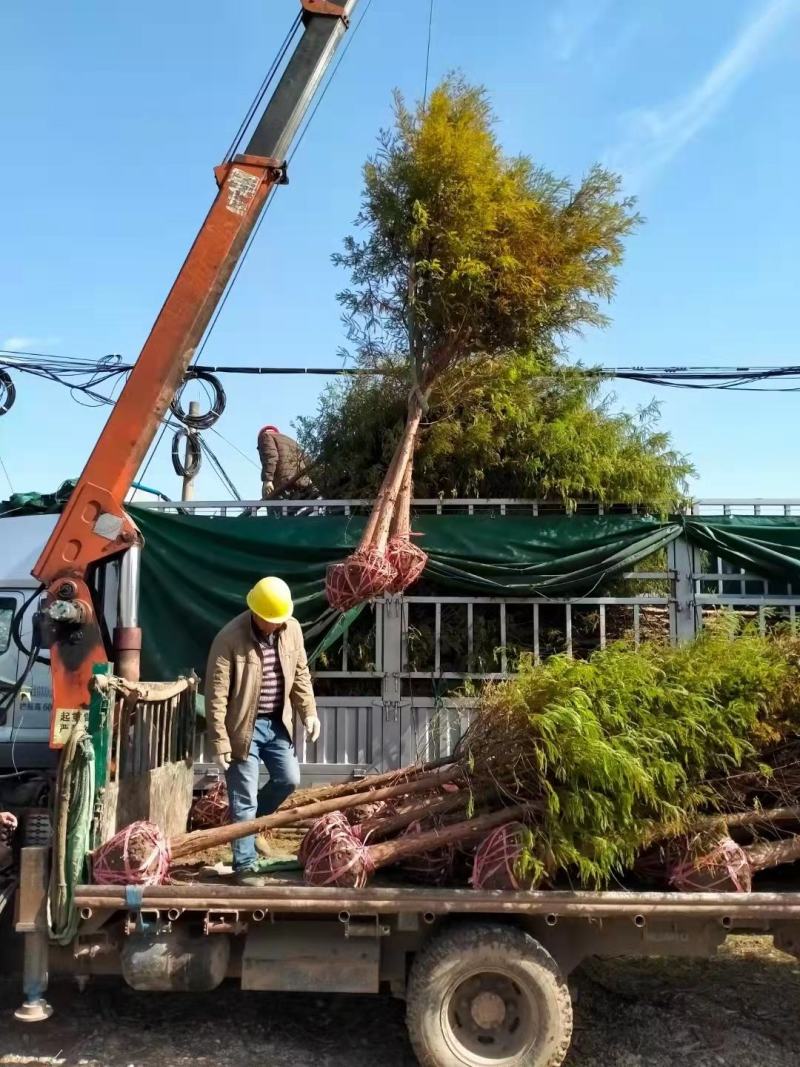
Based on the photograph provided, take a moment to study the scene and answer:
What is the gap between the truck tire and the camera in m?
3.53

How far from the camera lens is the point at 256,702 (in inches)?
181

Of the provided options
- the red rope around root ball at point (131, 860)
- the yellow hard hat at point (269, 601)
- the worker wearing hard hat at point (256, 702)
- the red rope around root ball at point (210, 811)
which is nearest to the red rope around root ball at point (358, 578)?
the worker wearing hard hat at point (256, 702)

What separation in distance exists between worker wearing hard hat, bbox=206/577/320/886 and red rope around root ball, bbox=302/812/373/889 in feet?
2.02

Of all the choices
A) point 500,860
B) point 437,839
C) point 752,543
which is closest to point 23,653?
point 437,839

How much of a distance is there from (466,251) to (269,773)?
4.08m

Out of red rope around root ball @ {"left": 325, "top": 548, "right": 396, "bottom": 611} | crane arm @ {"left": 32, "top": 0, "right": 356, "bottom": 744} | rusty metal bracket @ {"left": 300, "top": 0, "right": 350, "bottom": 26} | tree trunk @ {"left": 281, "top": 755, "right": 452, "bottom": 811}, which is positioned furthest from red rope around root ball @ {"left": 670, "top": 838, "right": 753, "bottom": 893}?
rusty metal bracket @ {"left": 300, "top": 0, "right": 350, "bottom": 26}

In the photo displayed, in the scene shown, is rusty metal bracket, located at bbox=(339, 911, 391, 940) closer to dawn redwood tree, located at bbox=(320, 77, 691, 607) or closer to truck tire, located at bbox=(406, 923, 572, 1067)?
truck tire, located at bbox=(406, 923, 572, 1067)

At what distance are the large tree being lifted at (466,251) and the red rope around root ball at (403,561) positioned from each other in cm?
3

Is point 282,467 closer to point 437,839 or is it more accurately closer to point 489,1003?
point 437,839

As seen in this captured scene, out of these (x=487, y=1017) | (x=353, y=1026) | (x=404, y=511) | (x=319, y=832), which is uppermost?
(x=404, y=511)

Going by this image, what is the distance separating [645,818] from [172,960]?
2.06 m

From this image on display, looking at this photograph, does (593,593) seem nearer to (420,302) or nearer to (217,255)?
(420,302)

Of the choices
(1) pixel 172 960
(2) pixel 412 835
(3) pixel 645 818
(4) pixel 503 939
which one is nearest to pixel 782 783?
(3) pixel 645 818

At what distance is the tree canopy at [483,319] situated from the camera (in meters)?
6.60
